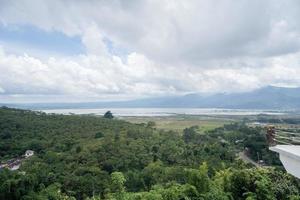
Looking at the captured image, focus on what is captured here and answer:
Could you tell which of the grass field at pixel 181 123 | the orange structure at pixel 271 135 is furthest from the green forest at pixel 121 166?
the grass field at pixel 181 123

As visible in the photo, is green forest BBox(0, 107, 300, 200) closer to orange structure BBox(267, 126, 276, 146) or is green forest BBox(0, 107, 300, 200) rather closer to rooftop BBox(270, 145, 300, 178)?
orange structure BBox(267, 126, 276, 146)

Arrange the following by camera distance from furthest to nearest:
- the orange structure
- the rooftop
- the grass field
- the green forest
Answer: the grass field, the green forest, the orange structure, the rooftop

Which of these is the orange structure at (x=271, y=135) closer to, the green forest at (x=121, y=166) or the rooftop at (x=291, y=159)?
the rooftop at (x=291, y=159)

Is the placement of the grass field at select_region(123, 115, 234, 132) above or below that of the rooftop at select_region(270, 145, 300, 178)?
below

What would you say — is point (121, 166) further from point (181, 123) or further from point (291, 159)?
point (181, 123)

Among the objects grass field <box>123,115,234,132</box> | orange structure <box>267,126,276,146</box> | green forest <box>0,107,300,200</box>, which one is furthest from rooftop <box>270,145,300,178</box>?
grass field <box>123,115,234,132</box>

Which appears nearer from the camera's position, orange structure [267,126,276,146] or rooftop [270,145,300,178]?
rooftop [270,145,300,178]

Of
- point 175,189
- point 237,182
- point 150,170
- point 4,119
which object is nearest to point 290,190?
point 237,182

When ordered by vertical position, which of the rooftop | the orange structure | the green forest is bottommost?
the green forest

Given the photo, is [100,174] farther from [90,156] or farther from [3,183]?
[3,183]
